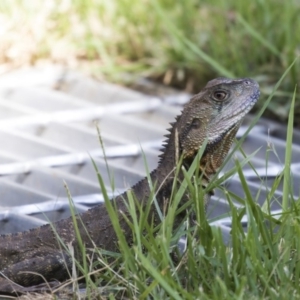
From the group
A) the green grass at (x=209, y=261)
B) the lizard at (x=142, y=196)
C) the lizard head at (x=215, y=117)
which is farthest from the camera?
the lizard head at (x=215, y=117)

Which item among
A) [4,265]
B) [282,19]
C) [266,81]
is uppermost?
[282,19]

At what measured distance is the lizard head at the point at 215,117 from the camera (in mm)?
4422

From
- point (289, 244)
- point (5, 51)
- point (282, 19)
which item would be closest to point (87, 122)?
point (5, 51)

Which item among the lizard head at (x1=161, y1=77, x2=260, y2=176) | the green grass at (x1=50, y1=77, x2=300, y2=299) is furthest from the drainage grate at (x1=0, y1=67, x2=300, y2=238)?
the green grass at (x1=50, y1=77, x2=300, y2=299)

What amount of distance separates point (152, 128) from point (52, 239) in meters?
2.37

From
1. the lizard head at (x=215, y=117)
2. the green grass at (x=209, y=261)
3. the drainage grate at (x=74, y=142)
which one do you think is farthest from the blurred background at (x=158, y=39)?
the green grass at (x=209, y=261)

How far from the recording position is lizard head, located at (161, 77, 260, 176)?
4.42m

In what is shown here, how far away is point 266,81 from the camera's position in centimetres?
720

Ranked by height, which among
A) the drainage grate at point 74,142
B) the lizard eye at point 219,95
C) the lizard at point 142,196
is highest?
the lizard eye at point 219,95

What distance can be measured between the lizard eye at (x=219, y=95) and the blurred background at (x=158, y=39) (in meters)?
2.44

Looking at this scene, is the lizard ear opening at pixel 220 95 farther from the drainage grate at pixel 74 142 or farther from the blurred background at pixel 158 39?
the blurred background at pixel 158 39

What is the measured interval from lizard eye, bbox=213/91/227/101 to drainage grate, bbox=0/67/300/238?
415mm

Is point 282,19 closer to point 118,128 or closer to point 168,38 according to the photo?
point 168,38

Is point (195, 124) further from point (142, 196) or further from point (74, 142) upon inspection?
point (74, 142)
